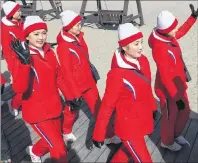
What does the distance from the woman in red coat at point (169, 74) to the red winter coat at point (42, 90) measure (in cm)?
128

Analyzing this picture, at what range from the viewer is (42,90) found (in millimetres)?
3934

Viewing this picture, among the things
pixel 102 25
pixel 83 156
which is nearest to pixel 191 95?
pixel 83 156

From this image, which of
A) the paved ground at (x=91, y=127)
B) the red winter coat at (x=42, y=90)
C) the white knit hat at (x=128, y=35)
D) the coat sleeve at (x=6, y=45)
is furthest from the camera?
the coat sleeve at (x=6, y=45)

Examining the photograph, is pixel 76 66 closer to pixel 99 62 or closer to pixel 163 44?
pixel 163 44

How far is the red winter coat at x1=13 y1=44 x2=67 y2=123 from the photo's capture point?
380 cm

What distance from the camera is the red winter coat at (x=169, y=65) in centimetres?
405

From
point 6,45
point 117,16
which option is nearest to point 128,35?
point 6,45

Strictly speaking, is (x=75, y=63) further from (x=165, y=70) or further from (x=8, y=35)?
(x=8, y=35)

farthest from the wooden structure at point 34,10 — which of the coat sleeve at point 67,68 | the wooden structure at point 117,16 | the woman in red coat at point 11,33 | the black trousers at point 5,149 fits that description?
the coat sleeve at point 67,68

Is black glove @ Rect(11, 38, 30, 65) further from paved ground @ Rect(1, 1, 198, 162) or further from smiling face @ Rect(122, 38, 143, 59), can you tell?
paved ground @ Rect(1, 1, 198, 162)

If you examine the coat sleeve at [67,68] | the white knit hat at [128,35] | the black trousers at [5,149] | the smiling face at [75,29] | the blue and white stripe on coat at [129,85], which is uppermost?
the white knit hat at [128,35]

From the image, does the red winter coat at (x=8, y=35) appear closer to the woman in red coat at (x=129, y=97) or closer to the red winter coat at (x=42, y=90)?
the red winter coat at (x=42, y=90)

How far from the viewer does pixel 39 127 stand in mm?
4043

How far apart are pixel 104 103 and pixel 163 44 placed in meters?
1.17
